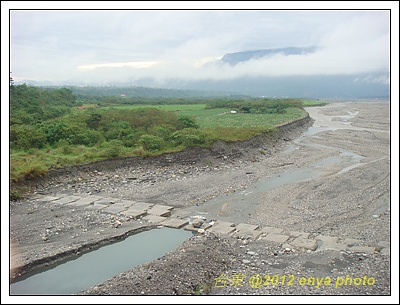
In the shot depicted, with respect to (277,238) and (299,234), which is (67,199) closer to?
(277,238)

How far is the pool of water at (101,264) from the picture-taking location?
876 centimetres

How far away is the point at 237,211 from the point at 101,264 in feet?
19.2

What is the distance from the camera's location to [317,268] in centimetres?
905

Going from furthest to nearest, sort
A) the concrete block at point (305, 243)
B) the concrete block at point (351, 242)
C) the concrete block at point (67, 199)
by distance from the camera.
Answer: the concrete block at point (67, 199) → the concrete block at point (351, 242) → the concrete block at point (305, 243)

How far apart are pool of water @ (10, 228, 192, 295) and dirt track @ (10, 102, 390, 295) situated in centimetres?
45

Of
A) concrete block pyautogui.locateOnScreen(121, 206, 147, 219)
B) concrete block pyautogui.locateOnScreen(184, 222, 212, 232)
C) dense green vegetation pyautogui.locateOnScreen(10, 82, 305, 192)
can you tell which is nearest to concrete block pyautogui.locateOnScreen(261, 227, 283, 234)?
concrete block pyautogui.locateOnScreen(184, 222, 212, 232)

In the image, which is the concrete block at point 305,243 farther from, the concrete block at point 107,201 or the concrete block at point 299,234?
the concrete block at point 107,201

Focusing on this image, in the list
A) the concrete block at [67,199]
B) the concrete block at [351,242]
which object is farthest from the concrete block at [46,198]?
the concrete block at [351,242]

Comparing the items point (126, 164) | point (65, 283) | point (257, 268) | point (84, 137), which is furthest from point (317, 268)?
point (84, 137)

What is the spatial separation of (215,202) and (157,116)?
15854 millimetres

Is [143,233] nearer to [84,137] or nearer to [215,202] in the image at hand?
[215,202]

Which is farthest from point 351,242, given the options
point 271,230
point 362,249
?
point 271,230

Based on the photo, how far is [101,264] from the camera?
32.2ft

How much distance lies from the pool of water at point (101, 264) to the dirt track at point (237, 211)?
1.49 feet
